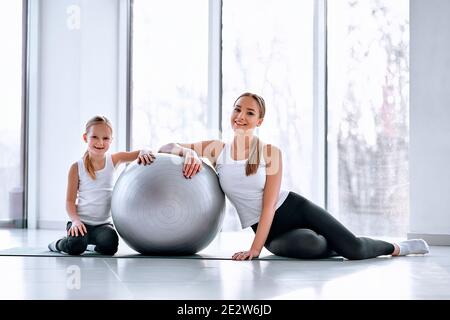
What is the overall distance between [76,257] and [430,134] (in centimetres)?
257

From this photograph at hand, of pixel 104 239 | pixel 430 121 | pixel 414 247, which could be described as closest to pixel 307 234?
pixel 414 247

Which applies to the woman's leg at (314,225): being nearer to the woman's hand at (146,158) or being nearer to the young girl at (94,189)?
the woman's hand at (146,158)

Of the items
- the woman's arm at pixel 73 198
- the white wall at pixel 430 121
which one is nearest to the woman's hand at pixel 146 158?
the woman's arm at pixel 73 198

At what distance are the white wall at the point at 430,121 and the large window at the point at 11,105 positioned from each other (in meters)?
3.35

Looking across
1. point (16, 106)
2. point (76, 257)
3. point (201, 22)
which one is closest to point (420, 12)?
Answer: point (201, 22)

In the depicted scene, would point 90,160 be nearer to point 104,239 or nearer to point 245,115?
point 104,239

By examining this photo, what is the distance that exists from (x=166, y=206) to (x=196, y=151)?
419mm

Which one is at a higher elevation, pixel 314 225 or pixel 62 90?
pixel 62 90

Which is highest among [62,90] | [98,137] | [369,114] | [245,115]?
[62,90]

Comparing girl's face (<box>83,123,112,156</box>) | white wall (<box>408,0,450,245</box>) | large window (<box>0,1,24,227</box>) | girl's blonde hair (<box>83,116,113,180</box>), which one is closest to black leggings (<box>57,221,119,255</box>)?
girl's blonde hair (<box>83,116,113,180</box>)

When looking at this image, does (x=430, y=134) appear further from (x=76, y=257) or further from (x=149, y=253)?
(x=76, y=257)

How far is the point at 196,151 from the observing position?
3477 millimetres

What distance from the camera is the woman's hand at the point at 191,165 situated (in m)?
3.24

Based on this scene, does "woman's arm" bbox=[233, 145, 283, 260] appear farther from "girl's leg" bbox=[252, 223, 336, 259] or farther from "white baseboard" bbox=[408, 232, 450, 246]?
"white baseboard" bbox=[408, 232, 450, 246]
